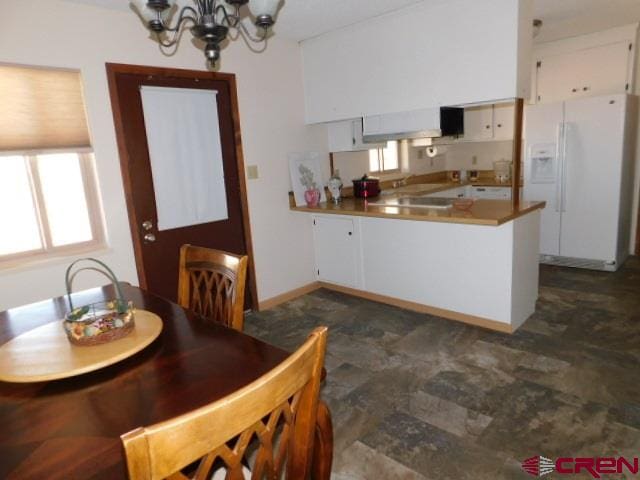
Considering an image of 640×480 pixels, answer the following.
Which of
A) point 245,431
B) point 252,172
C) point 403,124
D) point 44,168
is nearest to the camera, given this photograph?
point 245,431

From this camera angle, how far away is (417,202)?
3826mm

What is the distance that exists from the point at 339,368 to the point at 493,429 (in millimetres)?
978

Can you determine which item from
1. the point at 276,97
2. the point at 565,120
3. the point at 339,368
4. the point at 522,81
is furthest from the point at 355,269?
the point at 565,120

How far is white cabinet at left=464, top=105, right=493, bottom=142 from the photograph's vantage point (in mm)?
4891

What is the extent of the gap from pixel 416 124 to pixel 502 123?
206 centimetres

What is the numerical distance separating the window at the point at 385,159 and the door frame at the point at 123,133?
1898 mm

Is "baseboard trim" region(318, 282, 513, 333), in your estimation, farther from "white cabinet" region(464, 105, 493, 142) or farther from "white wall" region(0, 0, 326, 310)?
"white cabinet" region(464, 105, 493, 142)

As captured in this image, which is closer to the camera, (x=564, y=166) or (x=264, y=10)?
(x=264, y=10)

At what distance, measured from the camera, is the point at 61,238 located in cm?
268

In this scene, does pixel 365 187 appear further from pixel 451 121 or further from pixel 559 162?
pixel 559 162

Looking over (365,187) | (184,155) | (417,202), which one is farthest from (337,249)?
(184,155)

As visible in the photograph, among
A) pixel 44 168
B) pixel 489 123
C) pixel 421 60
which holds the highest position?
pixel 421 60

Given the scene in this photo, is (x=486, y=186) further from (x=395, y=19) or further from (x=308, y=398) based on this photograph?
(x=308, y=398)

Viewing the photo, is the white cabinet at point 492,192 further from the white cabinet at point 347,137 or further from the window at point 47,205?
the window at point 47,205
